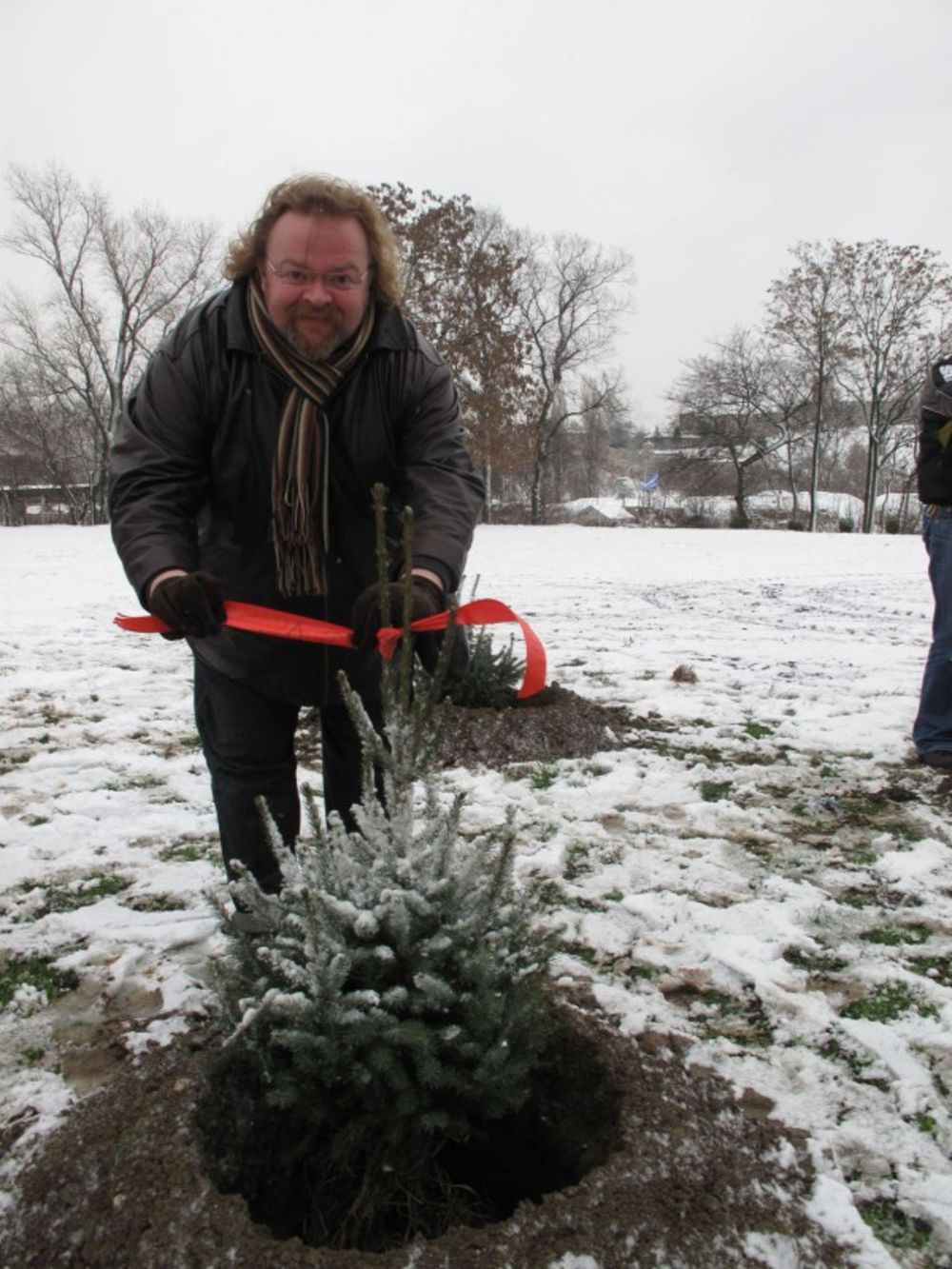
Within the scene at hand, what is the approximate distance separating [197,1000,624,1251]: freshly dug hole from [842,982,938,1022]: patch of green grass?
102cm

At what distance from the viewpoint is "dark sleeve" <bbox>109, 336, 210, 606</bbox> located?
212cm

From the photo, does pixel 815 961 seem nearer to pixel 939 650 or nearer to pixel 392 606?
pixel 392 606

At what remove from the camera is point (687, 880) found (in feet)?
10.8

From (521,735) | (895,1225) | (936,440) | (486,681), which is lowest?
(895,1225)

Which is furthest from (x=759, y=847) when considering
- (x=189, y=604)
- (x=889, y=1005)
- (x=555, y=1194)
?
(x=189, y=604)

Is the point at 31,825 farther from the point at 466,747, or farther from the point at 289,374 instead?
the point at 289,374

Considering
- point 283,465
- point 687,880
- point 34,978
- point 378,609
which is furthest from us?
point 687,880

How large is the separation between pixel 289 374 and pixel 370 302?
317mm

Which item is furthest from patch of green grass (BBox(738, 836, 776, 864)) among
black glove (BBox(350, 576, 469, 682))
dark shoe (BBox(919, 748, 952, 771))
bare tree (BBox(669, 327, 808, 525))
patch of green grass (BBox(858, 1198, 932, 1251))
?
bare tree (BBox(669, 327, 808, 525))

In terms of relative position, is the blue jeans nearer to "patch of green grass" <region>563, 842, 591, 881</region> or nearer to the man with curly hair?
"patch of green grass" <region>563, 842, 591, 881</region>

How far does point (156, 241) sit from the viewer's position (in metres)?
36.2

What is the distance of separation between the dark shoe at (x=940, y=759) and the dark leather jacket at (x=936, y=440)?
122cm

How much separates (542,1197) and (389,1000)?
1.58 ft

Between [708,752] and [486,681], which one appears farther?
[486,681]
